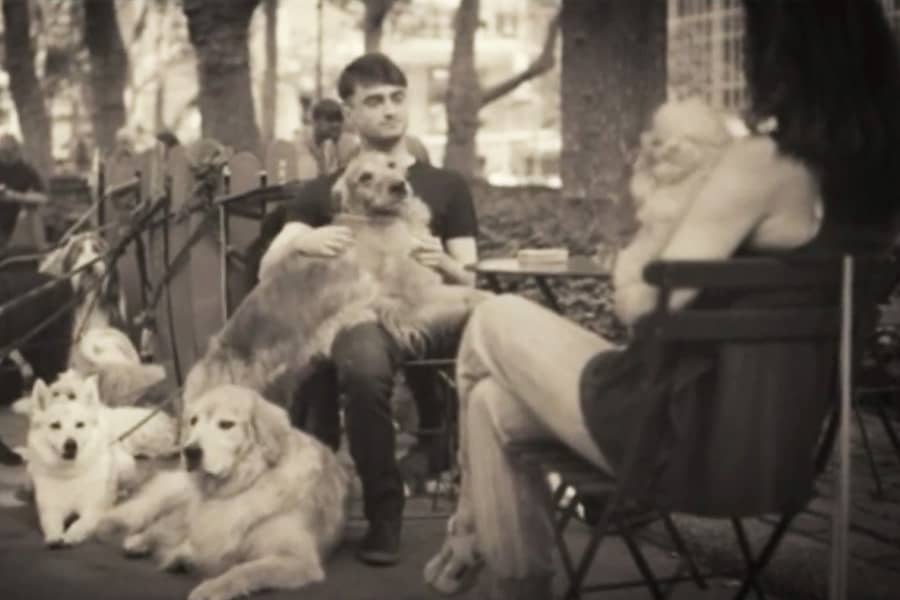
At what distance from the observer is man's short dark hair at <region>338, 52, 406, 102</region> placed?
5242 millimetres

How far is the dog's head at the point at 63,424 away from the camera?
539cm

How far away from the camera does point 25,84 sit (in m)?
19.9

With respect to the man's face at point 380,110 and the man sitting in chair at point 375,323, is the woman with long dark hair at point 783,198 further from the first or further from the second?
the man's face at point 380,110

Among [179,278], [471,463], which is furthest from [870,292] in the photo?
[179,278]

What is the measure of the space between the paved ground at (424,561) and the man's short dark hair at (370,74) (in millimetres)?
1488

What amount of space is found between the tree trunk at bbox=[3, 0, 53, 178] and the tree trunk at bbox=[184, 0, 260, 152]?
27.9ft

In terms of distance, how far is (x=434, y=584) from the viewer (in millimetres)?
4395

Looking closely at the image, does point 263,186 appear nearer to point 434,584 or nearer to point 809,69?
point 434,584

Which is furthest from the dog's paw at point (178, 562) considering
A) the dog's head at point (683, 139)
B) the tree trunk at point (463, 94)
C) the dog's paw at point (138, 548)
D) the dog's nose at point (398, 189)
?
the tree trunk at point (463, 94)

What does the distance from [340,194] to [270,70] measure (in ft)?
90.5

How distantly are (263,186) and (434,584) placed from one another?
3.18 meters

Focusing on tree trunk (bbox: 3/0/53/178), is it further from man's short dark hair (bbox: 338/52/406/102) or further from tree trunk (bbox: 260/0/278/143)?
man's short dark hair (bbox: 338/52/406/102)

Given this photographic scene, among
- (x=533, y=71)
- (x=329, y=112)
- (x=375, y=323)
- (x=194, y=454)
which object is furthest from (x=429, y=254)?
(x=533, y=71)

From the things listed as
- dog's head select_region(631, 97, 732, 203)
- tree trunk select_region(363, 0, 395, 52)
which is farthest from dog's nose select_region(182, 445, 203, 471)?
tree trunk select_region(363, 0, 395, 52)
